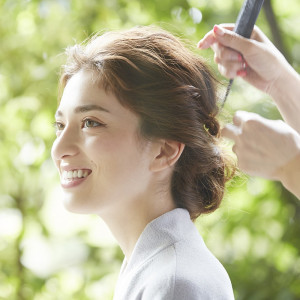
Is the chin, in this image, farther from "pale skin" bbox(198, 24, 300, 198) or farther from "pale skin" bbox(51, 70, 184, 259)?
"pale skin" bbox(198, 24, 300, 198)

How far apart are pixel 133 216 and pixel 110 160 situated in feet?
0.40

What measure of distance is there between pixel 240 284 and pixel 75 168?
990mm

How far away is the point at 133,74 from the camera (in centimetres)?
110

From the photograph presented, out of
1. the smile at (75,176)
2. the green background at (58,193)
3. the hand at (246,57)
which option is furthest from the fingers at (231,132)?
the green background at (58,193)

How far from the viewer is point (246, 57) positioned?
1118mm

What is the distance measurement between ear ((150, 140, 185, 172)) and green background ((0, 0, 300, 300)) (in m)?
0.70

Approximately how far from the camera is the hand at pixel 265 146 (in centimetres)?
91

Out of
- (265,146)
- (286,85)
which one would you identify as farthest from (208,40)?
(265,146)

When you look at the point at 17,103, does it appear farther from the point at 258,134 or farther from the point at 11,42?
the point at 258,134

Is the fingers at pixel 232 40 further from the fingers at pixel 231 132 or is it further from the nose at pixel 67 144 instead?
the nose at pixel 67 144

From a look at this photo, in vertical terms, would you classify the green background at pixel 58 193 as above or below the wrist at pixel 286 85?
below

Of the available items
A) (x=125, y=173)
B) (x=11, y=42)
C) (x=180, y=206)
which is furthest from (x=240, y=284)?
(x=11, y=42)

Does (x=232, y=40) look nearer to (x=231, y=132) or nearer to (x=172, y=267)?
(x=231, y=132)

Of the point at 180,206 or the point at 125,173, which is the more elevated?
the point at 125,173
